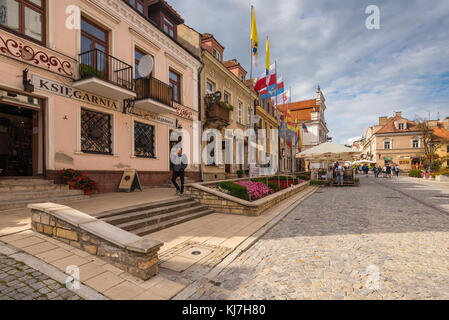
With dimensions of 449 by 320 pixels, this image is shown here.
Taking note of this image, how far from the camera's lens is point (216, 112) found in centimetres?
1520

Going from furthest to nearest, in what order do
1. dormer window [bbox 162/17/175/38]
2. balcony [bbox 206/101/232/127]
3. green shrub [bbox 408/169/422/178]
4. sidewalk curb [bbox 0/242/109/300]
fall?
green shrub [bbox 408/169/422/178], balcony [bbox 206/101/232/127], dormer window [bbox 162/17/175/38], sidewalk curb [bbox 0/242/109/300]

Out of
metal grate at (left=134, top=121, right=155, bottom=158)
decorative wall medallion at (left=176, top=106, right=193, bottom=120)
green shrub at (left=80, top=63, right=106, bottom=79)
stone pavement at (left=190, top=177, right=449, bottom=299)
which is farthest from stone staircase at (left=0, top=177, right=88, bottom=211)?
decorative wall medallion at (left=176, top=106, right=193, bottom=120)

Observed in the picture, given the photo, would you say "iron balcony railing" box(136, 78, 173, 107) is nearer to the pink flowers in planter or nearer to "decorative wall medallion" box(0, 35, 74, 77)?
"decorative wall medallion" box(0, 35, 74, 77)

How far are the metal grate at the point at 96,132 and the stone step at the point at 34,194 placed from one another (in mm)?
1902

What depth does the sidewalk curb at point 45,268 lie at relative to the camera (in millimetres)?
2668

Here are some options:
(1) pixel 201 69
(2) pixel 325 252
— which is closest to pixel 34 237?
(2) pixel 325 252

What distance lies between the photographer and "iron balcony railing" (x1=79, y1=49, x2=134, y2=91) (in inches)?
326

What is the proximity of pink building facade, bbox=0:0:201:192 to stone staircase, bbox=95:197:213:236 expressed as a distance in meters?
3.63

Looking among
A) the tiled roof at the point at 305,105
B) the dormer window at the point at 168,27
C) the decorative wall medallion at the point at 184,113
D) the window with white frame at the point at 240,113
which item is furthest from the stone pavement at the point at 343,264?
the tiled roof at the point at 305,105

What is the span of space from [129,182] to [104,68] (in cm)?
468

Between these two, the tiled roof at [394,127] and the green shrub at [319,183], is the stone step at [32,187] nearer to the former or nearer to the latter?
the green shrub at [319,183]

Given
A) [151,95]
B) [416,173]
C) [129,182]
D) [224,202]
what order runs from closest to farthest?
1. [224,202]
2. [129,182]
3. [151,95]
4. [416,173]

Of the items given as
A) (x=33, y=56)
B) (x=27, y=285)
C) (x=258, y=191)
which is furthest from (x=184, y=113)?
(x=27, y=285)

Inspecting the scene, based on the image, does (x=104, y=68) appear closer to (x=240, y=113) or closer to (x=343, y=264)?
(x=343, y=264)
